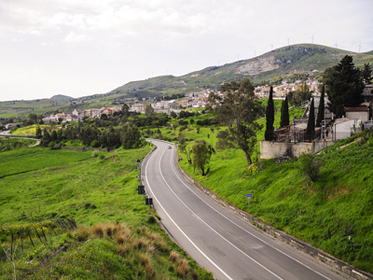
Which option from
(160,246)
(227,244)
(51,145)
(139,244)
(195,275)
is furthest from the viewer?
(51,145)

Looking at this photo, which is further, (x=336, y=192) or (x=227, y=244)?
(x=336, y=192)

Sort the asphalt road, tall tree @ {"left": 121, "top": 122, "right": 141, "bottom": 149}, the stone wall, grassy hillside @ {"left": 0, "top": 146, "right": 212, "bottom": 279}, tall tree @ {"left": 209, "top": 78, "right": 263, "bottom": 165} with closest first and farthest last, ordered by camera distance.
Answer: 1. grassy hillside @ {"left": 0, "top": 146, "right": 212, "bottom": 279}
2. the asphalt road
3. the stone wall
4. tall tree @ {"left": 209, "top": 78, "right": 263, "bottom": 165}
5. tall tree @ {"left": 121, "top": 122, "right": 141, "bottom": 149}

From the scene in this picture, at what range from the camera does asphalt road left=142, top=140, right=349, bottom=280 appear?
48.5ft

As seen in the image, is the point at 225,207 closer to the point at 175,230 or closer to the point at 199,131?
the point at 175,230

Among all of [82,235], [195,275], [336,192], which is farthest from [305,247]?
[82,235]

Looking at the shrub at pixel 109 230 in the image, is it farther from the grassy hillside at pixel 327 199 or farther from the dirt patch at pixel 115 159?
the dirt patch at pixel 115 159

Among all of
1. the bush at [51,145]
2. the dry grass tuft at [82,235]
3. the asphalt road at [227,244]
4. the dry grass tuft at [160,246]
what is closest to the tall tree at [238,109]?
the asphalt road at [227,244]

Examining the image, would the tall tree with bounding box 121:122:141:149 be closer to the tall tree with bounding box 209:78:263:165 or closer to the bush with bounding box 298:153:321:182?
the tall tree with bounding box 209:78:263:165

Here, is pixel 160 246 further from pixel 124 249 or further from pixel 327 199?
pixel 327 199

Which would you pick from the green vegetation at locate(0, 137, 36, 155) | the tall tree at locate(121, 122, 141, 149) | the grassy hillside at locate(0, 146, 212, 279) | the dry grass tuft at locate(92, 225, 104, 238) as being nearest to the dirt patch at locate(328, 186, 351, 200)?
the grassy hillside at locate(0, 146, 212, 279)

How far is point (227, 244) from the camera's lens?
1833 centimetres

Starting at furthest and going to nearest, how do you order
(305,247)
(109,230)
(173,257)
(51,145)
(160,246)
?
(51,145) < (305,247) < (160,246) < (173,257) < (109,230)

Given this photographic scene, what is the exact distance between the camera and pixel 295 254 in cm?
1639

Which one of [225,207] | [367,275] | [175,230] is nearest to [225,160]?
[225,207]
